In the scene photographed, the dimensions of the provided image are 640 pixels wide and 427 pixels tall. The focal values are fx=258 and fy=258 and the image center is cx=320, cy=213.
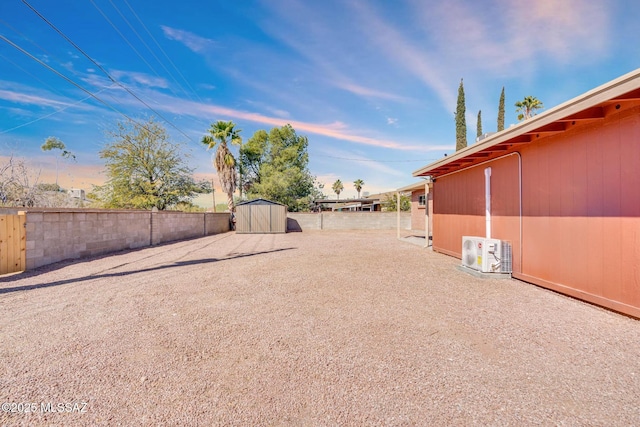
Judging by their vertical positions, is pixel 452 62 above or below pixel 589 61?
above

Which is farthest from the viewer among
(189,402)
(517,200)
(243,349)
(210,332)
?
(517,200)

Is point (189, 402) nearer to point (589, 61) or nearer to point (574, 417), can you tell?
point (574, 417)

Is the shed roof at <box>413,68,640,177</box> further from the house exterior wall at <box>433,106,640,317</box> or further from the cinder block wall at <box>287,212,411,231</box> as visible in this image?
the cinder block wall at <box>287,212,411,231</box>

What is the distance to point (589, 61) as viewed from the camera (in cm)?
941

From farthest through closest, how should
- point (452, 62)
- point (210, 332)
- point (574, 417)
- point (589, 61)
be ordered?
point (452, 62)
point (589, 61)
point (210, 332)
point (574, 417)

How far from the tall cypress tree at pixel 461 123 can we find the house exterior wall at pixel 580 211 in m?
25.2

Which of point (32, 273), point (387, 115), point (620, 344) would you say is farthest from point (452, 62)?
point (32, 273)

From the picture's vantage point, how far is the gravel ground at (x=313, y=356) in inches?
68.6

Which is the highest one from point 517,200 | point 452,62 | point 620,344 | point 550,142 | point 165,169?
point 452,62

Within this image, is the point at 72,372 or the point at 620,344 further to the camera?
the point at 620,344

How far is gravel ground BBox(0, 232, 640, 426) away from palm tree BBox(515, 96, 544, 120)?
29.7 metres

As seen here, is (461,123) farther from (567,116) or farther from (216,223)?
(567,116)

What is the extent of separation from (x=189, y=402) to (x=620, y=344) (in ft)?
13.5

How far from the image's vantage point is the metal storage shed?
55.6 feet
